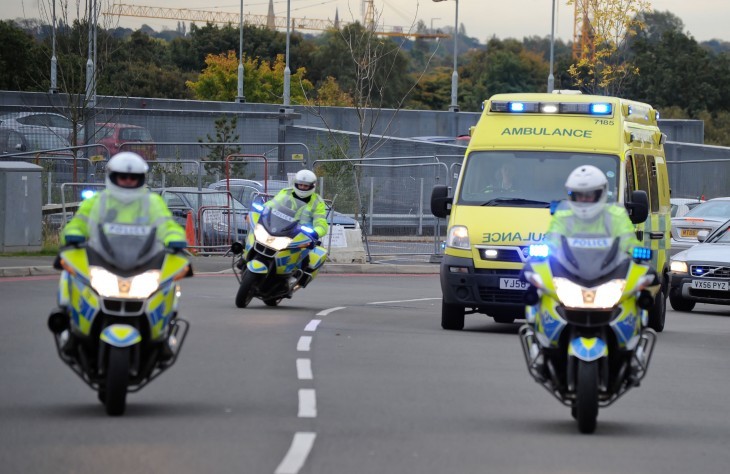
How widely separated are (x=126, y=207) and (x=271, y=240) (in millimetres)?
8435

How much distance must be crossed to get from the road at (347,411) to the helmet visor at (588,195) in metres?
1.49

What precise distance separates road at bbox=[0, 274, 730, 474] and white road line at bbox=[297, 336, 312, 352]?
0.06 meters

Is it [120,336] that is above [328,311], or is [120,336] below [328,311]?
above

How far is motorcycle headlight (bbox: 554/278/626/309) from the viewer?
9.21 meters

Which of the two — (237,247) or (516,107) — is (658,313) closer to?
(516,107)

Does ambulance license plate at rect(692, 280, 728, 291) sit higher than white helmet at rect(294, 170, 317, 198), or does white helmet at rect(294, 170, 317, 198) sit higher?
white helmet at rect(294, 170, 317, 198)

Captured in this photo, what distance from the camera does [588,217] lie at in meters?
9.50

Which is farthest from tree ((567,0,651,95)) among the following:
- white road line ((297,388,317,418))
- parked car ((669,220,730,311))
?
white road line ((297,388,317,418))

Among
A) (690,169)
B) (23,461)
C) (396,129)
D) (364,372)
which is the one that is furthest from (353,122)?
(23,461)

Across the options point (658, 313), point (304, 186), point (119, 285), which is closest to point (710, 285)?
point (658, 313)

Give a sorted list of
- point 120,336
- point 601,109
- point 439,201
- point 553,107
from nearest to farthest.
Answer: point 120,336 → point 439,201 → point 601,109 → point 553,107

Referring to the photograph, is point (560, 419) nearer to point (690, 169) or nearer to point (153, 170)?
point (153, 170)

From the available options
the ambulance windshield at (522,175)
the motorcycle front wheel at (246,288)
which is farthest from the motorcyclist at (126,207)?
the motorcycle front wheel at (246,288)

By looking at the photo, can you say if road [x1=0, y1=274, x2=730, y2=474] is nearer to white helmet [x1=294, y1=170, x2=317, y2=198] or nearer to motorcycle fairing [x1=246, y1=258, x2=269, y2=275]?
motorcycle fairing [x1=246, y1=258, x2=269, y2=275]
